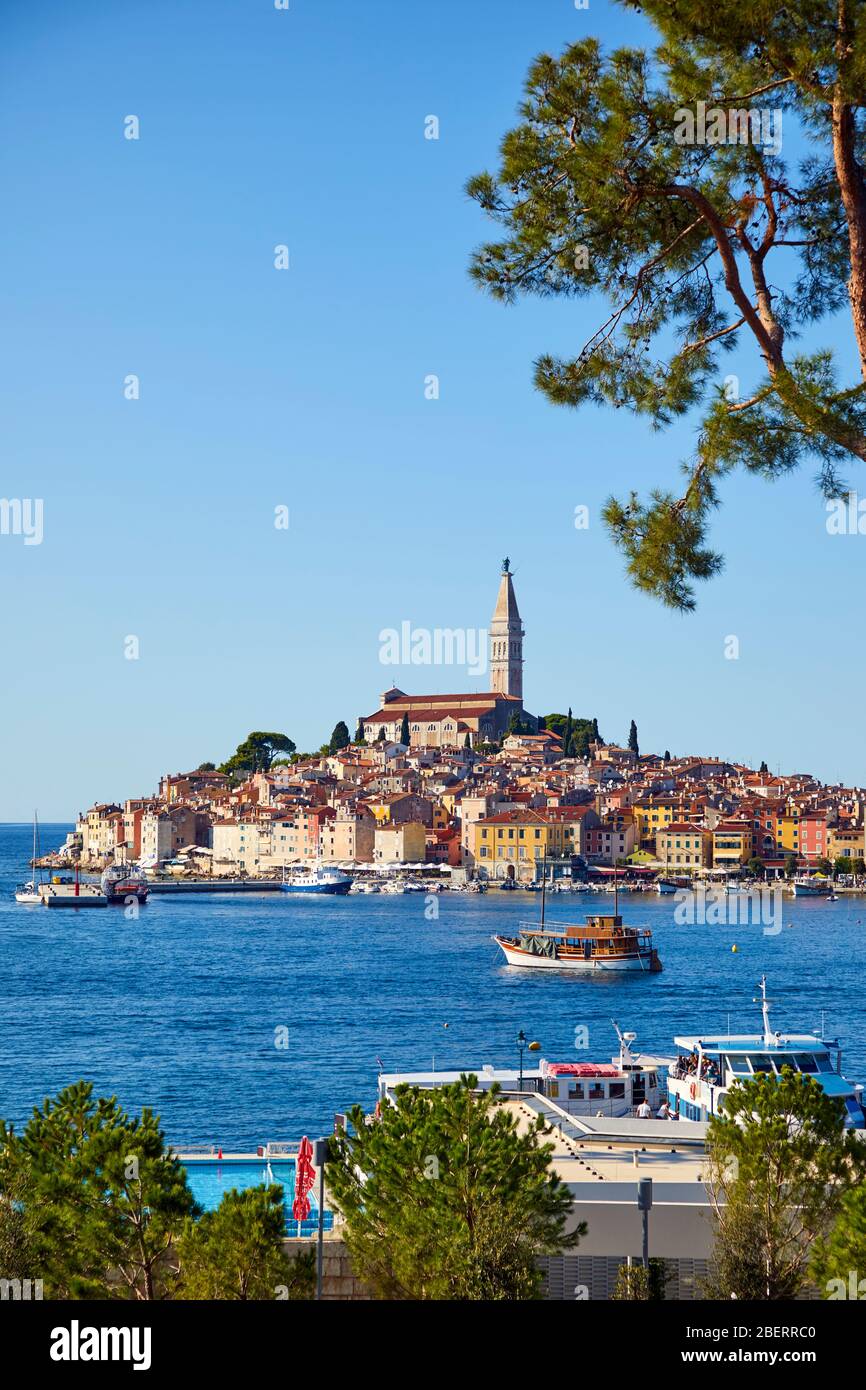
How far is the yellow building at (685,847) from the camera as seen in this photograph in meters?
72.5

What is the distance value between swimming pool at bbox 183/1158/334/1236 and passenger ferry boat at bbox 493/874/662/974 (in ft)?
88.8

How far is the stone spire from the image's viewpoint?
114m

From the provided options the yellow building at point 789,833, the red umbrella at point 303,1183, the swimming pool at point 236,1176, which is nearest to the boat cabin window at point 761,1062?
the swimming pool at point 236,1176

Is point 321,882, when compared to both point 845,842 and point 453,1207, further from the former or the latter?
point 453,1207

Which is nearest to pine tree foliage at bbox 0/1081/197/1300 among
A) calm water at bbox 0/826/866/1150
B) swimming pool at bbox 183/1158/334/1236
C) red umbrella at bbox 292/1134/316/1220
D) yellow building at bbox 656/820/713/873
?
red umbrella at bbox 292/1134/316/1220

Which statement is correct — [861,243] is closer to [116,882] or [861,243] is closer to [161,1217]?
[161,1217]

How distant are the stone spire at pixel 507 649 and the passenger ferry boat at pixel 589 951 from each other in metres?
74.0

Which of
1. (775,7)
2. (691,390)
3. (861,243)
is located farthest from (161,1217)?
(775,7)

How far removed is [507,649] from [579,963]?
76078mm

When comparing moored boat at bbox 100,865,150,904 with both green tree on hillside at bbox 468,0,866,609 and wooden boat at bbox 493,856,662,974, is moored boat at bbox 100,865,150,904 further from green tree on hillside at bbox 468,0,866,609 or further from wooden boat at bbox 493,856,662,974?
green tree on hillside at bbox 468,0,866,609

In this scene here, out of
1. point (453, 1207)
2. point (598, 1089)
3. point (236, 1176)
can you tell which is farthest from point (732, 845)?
point (453, 1207)

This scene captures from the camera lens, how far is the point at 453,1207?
254 inches

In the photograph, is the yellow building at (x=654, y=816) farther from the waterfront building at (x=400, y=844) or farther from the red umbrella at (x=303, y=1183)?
the red umbrella at (x=303, y=1183)
